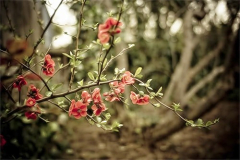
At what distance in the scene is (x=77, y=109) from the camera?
3.25ft

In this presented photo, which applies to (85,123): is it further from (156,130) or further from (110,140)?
(156,130)

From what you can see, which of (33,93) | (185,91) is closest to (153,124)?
(185,91)

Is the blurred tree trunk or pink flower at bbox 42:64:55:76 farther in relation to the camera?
the blurred tree trunk

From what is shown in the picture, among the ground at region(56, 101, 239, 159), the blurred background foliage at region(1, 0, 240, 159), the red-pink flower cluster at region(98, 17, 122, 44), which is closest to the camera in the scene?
the red-pink flower cluster at region(98, 17, 122, 44)

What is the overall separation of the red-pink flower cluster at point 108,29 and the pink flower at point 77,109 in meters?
0.35

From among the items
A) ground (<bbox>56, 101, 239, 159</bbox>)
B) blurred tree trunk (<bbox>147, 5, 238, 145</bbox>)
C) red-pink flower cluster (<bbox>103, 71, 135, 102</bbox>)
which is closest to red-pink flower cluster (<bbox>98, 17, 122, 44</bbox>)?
red-pink flower cluster (<bbox>103, 71, 135, 102</bbox>)

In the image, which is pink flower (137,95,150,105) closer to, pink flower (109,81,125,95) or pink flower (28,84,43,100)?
pink flower (109,81,125,95)

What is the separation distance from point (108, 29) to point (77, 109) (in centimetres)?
43

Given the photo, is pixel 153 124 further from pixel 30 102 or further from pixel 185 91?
pixel 30 102

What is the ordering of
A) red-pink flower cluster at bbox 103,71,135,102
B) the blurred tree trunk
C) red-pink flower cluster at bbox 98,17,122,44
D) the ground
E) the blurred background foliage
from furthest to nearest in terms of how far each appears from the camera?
1. the ground
2. the blurred tree trunk
3. the blurred background foliage
4. red-pink flower cluster at bbox 103,71,135,102
5. red-pink flower cluster at bbox 98,17,122,44

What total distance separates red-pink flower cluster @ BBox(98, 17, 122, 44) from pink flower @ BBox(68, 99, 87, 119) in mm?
354

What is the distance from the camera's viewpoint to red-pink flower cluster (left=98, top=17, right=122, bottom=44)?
758 millimetres

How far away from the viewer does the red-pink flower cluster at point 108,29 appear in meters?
0.76

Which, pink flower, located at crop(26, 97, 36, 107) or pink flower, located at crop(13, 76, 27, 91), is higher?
pink flower, located at crop(13, 76, 27, 91)
